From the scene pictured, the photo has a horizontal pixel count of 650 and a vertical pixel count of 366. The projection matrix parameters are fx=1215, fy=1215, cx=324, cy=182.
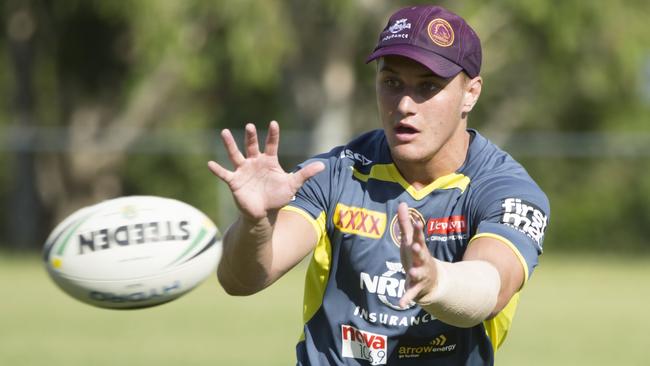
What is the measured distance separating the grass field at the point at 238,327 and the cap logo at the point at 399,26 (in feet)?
19.3

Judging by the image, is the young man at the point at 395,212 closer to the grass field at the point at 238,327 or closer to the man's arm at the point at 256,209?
the man's arm at the point at 256,209

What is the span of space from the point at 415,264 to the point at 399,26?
1.25 m

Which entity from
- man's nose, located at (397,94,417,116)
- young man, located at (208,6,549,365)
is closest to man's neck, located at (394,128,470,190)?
young man, located at (208,6,549,365)

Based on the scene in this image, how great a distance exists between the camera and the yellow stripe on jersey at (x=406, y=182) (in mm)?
4973

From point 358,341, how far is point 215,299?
36.7ft

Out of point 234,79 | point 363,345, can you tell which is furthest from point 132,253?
point 234,79

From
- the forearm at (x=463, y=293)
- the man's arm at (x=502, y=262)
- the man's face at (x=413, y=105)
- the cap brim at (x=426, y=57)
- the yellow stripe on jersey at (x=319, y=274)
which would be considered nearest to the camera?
the forearm at (x=463, y=293)

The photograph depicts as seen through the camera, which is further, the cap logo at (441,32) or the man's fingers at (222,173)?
the cap logo at (441,32)

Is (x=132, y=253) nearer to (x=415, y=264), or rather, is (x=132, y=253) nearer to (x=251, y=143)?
(x=251, y=143)

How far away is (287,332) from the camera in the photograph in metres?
12.5

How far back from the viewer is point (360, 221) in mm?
4965

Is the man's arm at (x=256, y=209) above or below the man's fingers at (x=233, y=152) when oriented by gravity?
below

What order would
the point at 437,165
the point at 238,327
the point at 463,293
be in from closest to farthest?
the point at 463,293 → the point at 437,165 → the point at 238,327

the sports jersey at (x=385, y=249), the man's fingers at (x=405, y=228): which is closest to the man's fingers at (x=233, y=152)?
the sports jersey at (x=385, y=249)
